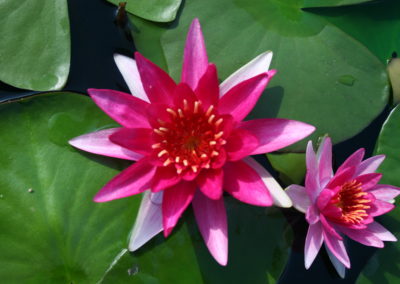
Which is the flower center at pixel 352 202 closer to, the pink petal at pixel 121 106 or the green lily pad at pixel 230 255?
the green lily pad at pixel 230 255

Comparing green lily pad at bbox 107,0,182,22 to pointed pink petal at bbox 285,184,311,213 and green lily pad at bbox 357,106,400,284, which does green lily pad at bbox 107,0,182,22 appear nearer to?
pointed pink petal at bbox 285,184,311,213

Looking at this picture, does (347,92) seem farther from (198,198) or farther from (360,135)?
(198,198)

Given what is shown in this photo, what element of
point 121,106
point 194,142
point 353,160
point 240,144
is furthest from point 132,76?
point 353,160

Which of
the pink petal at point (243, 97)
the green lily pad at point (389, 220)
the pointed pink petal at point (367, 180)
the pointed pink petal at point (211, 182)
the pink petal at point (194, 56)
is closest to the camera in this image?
the pointed pink petal at point (211, 182)

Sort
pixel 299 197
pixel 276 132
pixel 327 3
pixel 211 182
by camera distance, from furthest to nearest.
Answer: pixel 327 3 → pixel 299 197 → pixel 276 132 → pixel 211 182

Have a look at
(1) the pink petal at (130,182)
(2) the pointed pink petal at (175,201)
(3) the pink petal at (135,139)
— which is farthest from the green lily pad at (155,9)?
(2) the pointed pink petal at (175,201)

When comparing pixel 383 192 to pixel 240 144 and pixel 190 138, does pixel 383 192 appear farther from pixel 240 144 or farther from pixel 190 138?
pixel 190 138

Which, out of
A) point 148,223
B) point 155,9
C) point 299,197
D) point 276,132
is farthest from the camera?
point 155,9
